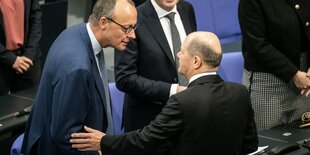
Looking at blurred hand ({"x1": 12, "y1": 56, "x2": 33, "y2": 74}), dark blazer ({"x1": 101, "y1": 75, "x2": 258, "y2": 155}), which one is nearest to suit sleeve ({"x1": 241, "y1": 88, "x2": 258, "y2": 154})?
dark blazer ({"x1": 101, "y1": 75, "x2": 258, "y2": 155})

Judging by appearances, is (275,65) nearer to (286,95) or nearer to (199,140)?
(286,95)

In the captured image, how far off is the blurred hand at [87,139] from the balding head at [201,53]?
53 cm

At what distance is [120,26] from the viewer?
310 cm

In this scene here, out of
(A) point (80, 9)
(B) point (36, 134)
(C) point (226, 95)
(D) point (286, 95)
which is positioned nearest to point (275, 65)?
(D) point (286, 95)

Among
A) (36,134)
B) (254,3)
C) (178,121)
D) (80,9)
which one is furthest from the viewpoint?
(80,9)

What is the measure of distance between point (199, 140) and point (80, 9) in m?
6.05

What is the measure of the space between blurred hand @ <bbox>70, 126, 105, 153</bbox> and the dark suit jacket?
6.24 ft

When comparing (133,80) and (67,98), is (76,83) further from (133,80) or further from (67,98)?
(133,80)

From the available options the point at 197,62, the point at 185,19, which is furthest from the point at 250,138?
the point at 185,19

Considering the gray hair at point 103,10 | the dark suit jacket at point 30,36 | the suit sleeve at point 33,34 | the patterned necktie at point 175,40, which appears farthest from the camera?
the suit sleeve at point 33,34

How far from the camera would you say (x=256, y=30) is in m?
3.66

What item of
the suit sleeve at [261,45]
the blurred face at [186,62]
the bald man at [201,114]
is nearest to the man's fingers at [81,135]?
the bald man at [201,114]

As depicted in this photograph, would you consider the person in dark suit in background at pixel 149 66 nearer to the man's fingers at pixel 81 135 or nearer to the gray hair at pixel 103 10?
the gray hair at pixel 103 10

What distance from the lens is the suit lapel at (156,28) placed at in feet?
11.9
